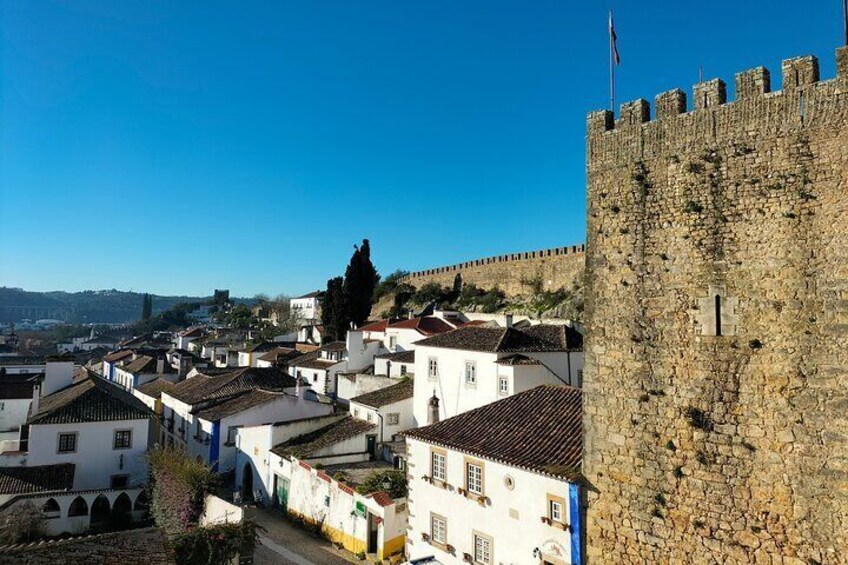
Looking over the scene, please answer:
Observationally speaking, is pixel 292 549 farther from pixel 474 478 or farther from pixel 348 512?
pixel 474 478

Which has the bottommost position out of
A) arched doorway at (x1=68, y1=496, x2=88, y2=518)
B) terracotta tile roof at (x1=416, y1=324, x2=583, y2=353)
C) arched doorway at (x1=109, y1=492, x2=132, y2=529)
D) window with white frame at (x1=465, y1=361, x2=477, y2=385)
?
arched doorway at (x1=109, y1=492, x2=132, y2=529)

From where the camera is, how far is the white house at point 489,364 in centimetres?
2145

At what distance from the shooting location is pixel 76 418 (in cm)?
2339

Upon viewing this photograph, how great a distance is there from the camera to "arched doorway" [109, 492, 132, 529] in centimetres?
2112

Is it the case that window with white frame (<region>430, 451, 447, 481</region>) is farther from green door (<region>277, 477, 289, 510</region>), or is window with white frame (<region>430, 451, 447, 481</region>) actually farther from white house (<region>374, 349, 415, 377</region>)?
white house (<region>374, 349, 415, 377</region>)

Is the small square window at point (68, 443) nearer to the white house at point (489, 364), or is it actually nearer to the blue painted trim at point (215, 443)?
the blue painted trim at point (215, 443)

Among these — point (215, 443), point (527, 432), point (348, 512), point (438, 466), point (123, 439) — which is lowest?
point (348, 512)

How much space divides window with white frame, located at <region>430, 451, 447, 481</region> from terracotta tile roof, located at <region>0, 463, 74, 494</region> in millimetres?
15470

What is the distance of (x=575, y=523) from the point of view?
10328 millimetres

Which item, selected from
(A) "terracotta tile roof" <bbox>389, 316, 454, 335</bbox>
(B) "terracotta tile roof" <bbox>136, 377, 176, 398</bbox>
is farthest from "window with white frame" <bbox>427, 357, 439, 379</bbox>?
(B) "terracotta tile roof" <bbox>136, 377, 176, 398</bbox>

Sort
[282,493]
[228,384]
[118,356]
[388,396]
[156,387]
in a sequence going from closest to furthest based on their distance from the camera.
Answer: [282,493]
[388,396]
[228,384]
[156,387]
[118,356]

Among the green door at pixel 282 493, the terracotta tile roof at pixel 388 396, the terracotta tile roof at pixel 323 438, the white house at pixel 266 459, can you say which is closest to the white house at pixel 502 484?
the terracotta tile roof at pixel 323 438

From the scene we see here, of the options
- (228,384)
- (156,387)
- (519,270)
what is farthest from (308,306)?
(228,384)

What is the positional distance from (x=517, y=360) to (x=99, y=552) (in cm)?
1510
